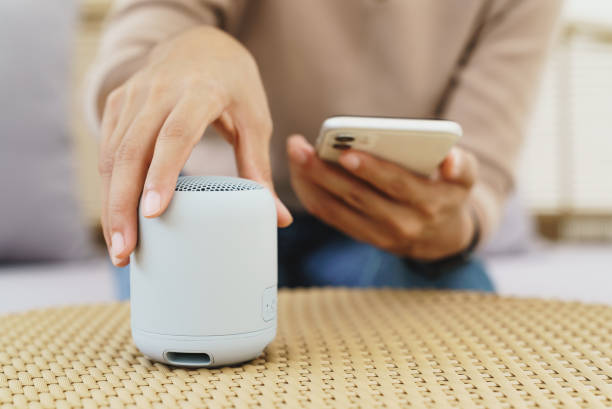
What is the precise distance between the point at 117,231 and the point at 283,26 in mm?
590

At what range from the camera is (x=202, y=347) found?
0.43 meters

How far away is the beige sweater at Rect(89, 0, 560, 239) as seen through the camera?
3.07ft

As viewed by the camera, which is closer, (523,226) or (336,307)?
(336,307)

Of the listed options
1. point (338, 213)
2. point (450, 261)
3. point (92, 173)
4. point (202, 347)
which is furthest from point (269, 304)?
point (92, 173)

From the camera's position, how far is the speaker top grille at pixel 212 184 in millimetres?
423

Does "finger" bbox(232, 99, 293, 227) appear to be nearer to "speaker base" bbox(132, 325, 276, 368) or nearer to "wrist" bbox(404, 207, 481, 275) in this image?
"speaker base" bbox(132, 325, 276, 368)

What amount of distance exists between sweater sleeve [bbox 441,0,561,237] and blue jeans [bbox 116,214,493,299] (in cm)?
11

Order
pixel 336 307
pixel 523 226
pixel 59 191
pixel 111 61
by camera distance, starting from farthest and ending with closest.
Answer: pixel 523 226 → pixel 59 191 → pixel 111 61 → pixel 336 307

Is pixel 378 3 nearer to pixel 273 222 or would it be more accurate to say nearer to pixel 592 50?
pixel 273 222

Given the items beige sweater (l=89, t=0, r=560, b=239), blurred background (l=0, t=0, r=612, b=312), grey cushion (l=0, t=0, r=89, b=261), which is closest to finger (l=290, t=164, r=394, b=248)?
beige sweater (l=89, t=0, r=560, b=239)

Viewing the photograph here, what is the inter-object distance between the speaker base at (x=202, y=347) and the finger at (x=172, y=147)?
0.10 metres

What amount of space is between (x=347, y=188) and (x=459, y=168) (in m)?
0.13

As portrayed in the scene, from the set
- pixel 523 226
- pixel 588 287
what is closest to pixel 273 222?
pixel 588 287

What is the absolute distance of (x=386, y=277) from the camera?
889 mm
